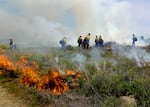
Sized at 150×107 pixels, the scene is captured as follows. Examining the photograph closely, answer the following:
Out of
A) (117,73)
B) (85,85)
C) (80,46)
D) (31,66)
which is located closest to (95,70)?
(117,73)

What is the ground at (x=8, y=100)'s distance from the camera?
60.6ft

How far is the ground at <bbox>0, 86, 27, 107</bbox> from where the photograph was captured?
727 inches

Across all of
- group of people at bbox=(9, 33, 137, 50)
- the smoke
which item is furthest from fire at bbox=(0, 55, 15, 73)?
group of people at bbox=(9, 33, 137, 50)

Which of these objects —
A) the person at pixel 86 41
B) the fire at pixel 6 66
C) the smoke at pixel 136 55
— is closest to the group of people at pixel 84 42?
A: the person at pixel 86 41

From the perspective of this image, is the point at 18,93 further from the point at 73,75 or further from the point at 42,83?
the point at 73,75

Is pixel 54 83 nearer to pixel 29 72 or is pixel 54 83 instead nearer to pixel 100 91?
pixel 100 91

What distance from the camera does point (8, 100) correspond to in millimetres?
19328

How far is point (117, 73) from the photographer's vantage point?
2164cm

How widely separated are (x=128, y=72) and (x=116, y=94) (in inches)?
94.0

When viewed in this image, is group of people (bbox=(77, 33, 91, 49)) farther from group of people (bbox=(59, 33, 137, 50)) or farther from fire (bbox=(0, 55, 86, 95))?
fire (bbox=(0, 55, 86, 95))

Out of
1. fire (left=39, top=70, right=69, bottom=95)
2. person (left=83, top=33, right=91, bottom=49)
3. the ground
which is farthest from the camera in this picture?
person (left=83, top=33, right=91, bottom=49)

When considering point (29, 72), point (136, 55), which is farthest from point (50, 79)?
point (136, 55)

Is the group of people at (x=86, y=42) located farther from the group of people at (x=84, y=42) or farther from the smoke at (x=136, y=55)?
the smoke at (x=136, y=55)

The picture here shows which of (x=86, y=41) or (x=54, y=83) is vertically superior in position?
(x=86, y=41)
